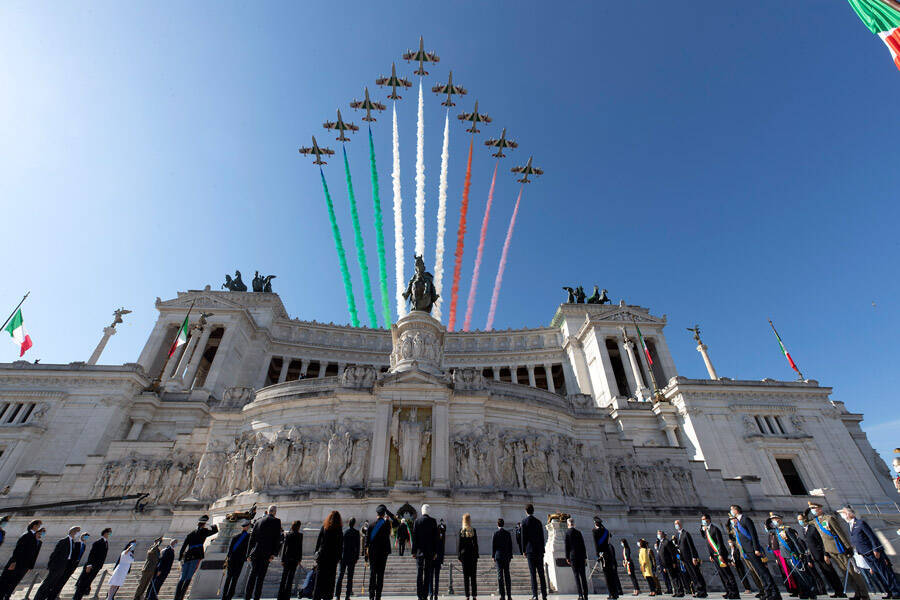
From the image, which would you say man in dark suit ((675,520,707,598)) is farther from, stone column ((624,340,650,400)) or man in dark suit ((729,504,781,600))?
stone column ((624,340,650,400))

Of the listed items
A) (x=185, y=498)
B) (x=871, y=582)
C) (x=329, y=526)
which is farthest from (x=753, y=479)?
(x=185, y=498)

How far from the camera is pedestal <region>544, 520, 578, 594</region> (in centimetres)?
1252

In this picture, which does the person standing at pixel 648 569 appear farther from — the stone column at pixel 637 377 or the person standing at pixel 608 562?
the stone column at pixel 637 377

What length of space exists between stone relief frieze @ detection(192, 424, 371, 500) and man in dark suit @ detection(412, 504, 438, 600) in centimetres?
1035

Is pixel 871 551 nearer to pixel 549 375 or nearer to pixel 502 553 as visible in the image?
pixel 502 553

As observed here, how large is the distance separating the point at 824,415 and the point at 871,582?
38.7 m

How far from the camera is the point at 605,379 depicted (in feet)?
167

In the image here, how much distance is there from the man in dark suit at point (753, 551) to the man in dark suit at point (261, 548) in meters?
10.5

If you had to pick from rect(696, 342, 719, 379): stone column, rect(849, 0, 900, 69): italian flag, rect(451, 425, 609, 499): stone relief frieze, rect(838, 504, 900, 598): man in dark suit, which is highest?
rect(696, 342, 719, 379): stone column

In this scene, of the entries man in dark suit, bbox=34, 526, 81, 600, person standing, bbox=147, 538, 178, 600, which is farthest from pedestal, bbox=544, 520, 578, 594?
man in dark suit, bbox=34, 526, 81, 600

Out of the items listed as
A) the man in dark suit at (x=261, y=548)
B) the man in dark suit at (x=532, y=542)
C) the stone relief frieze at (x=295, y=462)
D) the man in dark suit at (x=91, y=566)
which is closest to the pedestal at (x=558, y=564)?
the man in dark suit at (x=532, y=542)

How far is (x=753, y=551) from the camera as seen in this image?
426 inches

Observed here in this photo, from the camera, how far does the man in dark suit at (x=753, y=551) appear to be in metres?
10.3

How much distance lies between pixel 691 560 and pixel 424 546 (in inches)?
304
